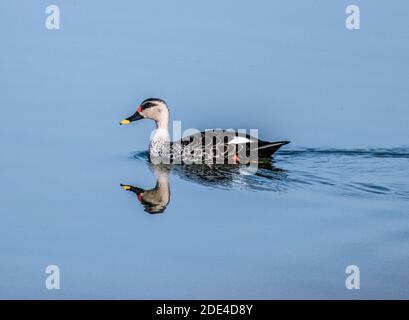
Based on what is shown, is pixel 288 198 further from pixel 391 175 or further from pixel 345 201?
pixel 391 175

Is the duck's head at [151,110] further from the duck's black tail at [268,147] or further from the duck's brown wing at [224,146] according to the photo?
the duck's black tail at [268,147]

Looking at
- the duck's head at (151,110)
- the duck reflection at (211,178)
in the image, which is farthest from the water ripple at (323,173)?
the duck's head at (151,110)

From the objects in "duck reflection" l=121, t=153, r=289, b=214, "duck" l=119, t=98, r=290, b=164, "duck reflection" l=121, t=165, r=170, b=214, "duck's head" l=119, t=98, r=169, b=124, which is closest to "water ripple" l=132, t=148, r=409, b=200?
"duck reflection" l=121, t=153, r=289, b=214

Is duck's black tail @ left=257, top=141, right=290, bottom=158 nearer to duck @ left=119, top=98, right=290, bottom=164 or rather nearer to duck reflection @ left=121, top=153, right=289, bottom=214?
duck @ left=119, top=98, right=290, bottom=164

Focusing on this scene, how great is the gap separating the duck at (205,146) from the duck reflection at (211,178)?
0.14m

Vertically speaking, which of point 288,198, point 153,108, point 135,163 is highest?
point 153,108

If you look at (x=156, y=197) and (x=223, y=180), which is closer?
(x=156, y=197)

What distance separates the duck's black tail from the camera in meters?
12.5

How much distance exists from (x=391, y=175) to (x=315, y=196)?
1.44 m

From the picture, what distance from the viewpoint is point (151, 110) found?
13.4 m

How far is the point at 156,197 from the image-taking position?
1095 cm

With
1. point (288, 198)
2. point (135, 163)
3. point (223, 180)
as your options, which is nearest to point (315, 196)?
point (288, 198)

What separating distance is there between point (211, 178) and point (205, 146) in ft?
2.68

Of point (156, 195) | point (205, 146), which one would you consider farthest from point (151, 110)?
point (156, 195)
